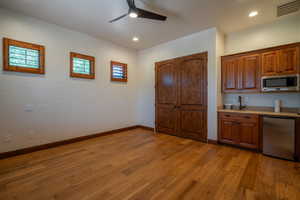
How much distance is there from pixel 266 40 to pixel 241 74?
995mm

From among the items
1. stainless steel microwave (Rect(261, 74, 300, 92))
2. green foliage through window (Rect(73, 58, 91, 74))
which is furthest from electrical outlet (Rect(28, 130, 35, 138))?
stainless steel microwave (Rect(261, 74, 300, 92))

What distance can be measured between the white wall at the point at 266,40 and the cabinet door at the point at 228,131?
0.76m

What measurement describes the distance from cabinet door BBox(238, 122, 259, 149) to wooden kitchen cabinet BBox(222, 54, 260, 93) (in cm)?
83

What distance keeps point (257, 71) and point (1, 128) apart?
559 cm

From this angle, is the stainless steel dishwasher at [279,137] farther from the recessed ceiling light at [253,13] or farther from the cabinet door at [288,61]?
the recessed ceiling light at [253,13]

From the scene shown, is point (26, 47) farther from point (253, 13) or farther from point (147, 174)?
point (253, 13)

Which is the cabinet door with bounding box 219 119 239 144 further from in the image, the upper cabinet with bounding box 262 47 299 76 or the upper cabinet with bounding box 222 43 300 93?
the upper cabinet with bounding box 262 47 299 76

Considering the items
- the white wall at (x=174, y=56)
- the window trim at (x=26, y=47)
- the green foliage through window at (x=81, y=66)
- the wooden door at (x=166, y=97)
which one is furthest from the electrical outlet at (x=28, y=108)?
the wooden door at (x=166, y=97)

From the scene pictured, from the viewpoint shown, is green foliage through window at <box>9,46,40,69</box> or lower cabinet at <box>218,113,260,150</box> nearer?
green foliage through window at <box>9,46,40,69</box>

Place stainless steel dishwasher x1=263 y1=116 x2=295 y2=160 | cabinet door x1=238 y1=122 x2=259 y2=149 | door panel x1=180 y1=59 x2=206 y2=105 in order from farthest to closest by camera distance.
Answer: door panel x1=180 y1=59 x2=206 y2=105 < cabinet door x1=238 y1=122 x2=259 y2=149 < stainless steel dishwasher x1=263 y1=116 x2=295 y2=160

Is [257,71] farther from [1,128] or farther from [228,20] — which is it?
[1,128]

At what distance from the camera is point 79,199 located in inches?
63.1

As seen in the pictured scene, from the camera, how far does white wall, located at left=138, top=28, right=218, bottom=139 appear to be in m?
3.47

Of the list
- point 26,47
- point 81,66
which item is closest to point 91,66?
point 81,66
